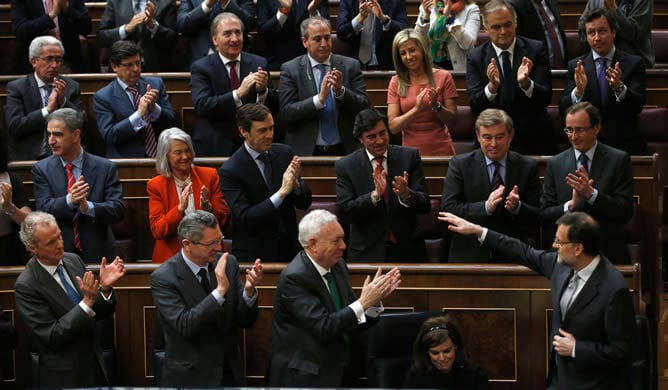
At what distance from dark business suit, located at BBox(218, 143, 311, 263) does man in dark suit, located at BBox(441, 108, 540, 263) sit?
22.1 inches

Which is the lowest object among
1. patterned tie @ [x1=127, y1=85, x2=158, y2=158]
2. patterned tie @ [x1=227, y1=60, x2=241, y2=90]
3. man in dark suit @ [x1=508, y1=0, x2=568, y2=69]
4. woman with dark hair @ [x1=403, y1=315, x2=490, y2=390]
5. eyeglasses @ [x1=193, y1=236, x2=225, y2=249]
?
woman with dark hair @ [x1=403, y1=315, x2=490, y2=390]

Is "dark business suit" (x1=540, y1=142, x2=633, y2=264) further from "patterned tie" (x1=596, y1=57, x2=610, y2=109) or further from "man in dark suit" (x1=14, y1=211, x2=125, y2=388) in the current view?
"man in dark suit" (x1=14, y1=211, x2=125, y2=388)

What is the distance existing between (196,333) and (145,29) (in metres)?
2.47

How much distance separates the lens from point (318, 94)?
5.23 m

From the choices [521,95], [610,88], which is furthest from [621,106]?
[521,95]

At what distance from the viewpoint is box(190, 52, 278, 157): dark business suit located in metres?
5.36

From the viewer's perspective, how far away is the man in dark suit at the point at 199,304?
389 centimetres

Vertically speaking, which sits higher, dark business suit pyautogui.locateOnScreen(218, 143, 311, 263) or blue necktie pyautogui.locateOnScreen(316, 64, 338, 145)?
blue necktie pyautogui.locateOnScreen(316, 64, 338, 145)

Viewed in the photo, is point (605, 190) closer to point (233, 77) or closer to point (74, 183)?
point (233, 77)

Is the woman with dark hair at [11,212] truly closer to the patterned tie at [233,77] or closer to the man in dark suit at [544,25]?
the patterned tie at [233,77]

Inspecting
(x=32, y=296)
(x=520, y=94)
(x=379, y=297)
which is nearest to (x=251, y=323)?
(x=379, y=297)

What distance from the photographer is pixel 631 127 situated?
5184 mm

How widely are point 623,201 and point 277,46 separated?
2166mm

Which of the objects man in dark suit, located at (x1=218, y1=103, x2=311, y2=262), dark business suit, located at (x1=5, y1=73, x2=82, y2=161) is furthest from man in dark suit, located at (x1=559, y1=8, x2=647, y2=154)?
dark business suit, located at (x1=5, y1=73, x2=82, y2=161)
